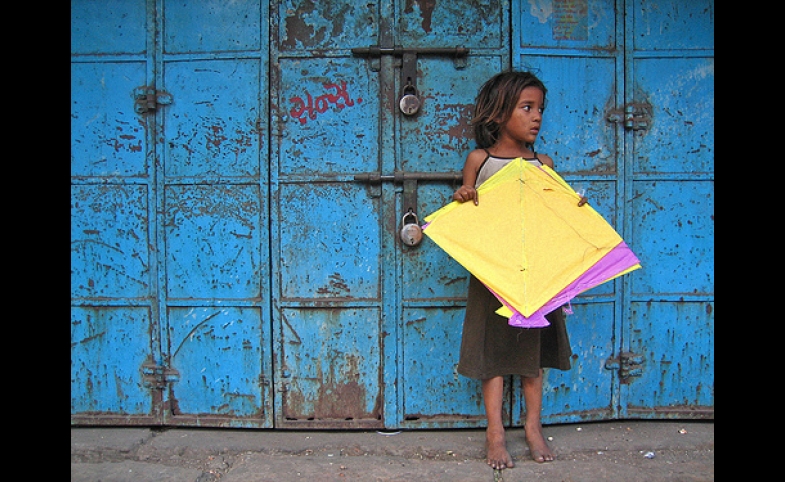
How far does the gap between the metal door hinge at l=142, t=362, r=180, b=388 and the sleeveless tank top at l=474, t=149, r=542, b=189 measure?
5.84ft

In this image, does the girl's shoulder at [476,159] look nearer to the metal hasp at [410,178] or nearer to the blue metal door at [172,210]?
the metal hasp at [410,178]

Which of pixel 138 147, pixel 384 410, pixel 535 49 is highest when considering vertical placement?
pixel 535 49

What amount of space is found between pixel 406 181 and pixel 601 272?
1.01m

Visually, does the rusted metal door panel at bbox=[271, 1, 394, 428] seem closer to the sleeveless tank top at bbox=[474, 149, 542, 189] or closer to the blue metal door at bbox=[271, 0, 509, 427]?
the blue metal door at bbox=[271, 0, 509, 427]

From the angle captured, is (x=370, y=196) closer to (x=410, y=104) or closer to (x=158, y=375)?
(x=410, y=104)

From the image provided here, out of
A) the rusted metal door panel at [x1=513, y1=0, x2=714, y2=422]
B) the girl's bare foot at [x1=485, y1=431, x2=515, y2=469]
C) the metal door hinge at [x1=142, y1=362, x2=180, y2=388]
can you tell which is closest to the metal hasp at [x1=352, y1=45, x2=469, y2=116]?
the rusted metal door panel at [x1=513, y1=0, x2=714, y2=422]

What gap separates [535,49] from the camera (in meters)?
2.75

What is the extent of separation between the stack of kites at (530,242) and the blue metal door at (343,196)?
476 mm

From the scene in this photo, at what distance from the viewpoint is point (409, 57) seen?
8.97ft

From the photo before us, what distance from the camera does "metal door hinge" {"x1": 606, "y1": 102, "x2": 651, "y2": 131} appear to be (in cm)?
278

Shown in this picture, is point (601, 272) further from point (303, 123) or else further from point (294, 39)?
point (294, 39)

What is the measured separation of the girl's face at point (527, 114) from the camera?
95.6 inches

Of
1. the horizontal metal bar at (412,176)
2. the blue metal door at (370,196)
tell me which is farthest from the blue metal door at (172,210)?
the horizontal metal bar at (412,176)

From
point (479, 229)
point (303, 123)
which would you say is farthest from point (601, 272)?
point (303, 123)
